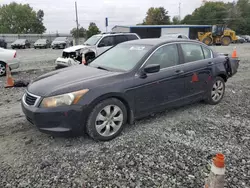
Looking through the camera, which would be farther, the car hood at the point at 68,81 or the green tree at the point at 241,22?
the green tree at the point at 241,22

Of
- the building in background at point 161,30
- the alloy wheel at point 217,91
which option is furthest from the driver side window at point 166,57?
the building in background at point 161,30

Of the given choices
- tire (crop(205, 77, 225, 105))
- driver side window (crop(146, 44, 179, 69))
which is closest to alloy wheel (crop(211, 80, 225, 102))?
tire (crop(205, 77, 225, 105))

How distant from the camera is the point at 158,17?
7006cm

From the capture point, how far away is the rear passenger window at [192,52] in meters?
4.62

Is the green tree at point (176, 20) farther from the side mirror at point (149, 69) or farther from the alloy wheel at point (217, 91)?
the side mirror at point (149, 69)

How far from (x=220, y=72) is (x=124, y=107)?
108 inches

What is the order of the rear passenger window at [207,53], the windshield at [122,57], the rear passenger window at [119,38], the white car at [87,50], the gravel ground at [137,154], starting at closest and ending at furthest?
the gravel ground at [137,154]
the windshield at [122,57]
the rear passenger window at [207,53]
the white car at [87,50]
the rear passenger window at [119,38]

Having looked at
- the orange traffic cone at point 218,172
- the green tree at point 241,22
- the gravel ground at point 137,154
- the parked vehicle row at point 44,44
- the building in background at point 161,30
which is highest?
the green tree at point 241,22

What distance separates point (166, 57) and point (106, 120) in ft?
5.66

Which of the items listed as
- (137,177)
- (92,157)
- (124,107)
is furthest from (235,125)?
(92,157)

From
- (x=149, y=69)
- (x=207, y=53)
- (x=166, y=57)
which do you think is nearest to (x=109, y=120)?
(x=149, y=69)

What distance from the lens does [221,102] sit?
17.9 ft

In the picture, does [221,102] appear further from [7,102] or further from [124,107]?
[7,102]

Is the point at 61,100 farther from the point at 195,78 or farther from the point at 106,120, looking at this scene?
the point at 195,78
